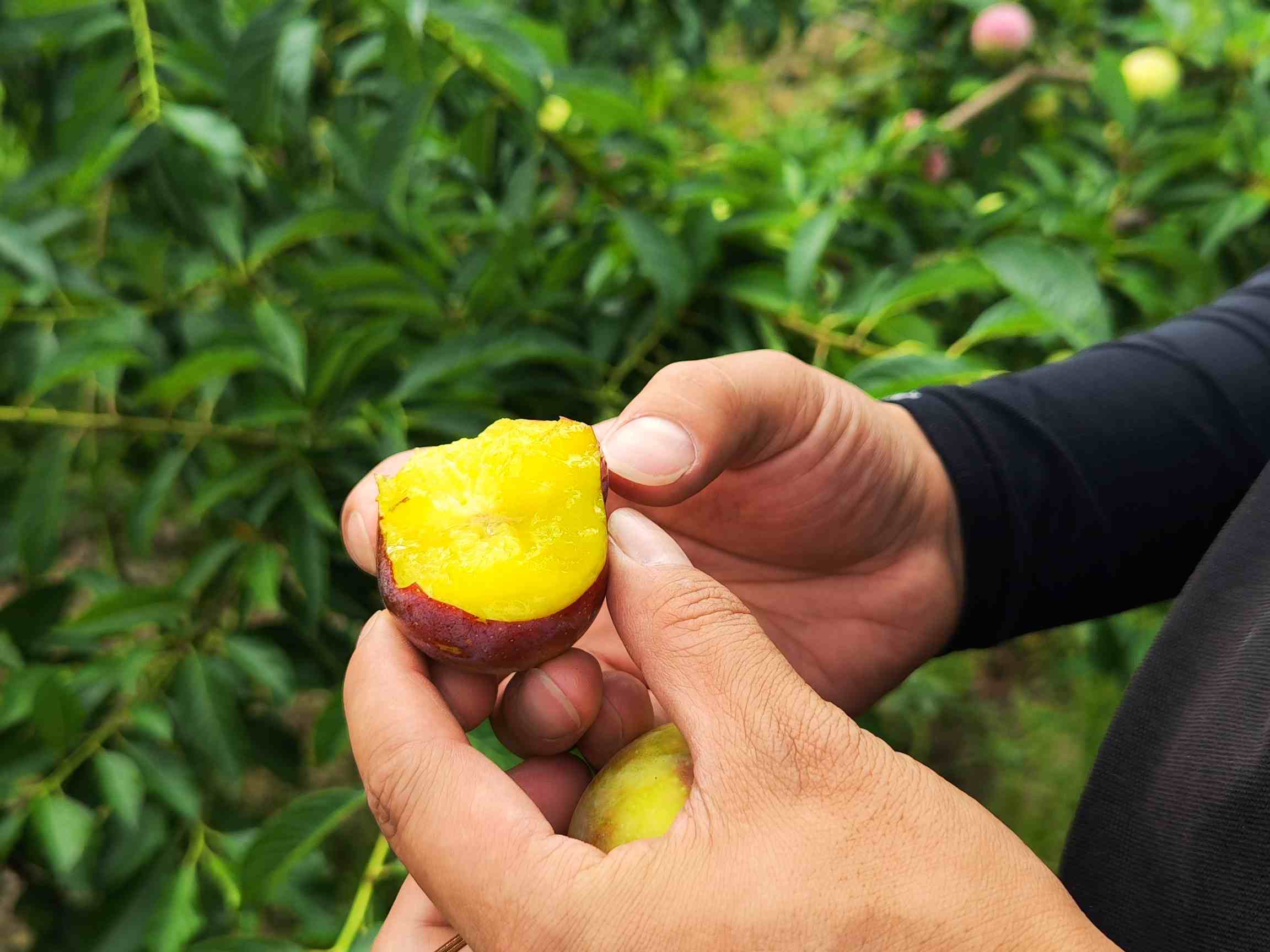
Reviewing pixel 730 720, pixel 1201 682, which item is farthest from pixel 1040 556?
pixel 730 720

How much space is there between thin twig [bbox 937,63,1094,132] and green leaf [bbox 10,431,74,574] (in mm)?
1703

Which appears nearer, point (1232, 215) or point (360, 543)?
point (360, 543)

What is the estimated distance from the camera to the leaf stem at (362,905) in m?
0.99

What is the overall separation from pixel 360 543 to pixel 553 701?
275 millimetres

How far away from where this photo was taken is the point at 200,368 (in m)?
1.19

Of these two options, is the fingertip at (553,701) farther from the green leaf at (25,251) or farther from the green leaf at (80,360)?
the green leaf at (25,251)

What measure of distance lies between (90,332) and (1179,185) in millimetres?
1699

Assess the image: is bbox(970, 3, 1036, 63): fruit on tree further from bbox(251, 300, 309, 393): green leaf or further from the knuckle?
the knuckle

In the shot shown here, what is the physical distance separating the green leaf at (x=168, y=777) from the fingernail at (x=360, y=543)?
52 centimetres

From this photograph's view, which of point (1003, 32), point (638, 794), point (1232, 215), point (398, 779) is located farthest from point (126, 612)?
point (1003, 32)

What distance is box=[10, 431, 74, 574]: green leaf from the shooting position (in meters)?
1.29

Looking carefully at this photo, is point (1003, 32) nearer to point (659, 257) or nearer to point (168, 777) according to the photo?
point (659, 257)

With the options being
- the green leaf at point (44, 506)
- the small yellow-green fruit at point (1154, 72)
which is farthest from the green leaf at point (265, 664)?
the small yellow-green fruit at point (1154, 72)

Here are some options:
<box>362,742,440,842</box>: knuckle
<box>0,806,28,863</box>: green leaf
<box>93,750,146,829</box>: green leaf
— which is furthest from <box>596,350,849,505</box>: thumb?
<box>0,806,28,863</box>: green leaf
